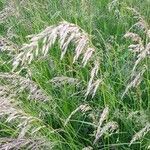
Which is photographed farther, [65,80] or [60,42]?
[65,80]

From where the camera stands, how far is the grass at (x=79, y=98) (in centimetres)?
190

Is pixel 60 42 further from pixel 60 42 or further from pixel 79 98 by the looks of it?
pixel 79 98

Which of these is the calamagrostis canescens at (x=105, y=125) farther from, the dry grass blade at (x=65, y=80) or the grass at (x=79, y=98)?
the dry grass blade at (x=65, y=80)

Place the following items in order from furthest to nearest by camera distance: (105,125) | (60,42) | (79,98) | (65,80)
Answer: (79,98) < (65,80) < (105,125) < (60,42)

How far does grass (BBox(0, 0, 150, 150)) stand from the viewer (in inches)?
74.9

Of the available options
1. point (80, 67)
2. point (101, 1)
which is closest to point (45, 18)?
point (101, 1)

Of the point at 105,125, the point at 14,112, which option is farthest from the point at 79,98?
the point at 14,112

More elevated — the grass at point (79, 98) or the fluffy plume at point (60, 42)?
the fluffy plume at point (60, 42)

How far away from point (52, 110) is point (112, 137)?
1.09 feet

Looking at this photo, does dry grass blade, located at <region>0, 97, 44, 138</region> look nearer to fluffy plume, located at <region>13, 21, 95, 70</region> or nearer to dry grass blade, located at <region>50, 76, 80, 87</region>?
fluffy plume, located at <region>13, 21, 95, 70</region>

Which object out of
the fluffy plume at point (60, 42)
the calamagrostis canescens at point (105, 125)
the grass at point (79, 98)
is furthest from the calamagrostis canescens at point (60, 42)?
the calamagrostis canescens at point (105, 125)

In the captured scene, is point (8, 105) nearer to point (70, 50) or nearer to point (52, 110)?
point (52, 110)

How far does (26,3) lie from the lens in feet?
9.78

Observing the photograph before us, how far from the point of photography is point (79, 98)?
2242 mm
